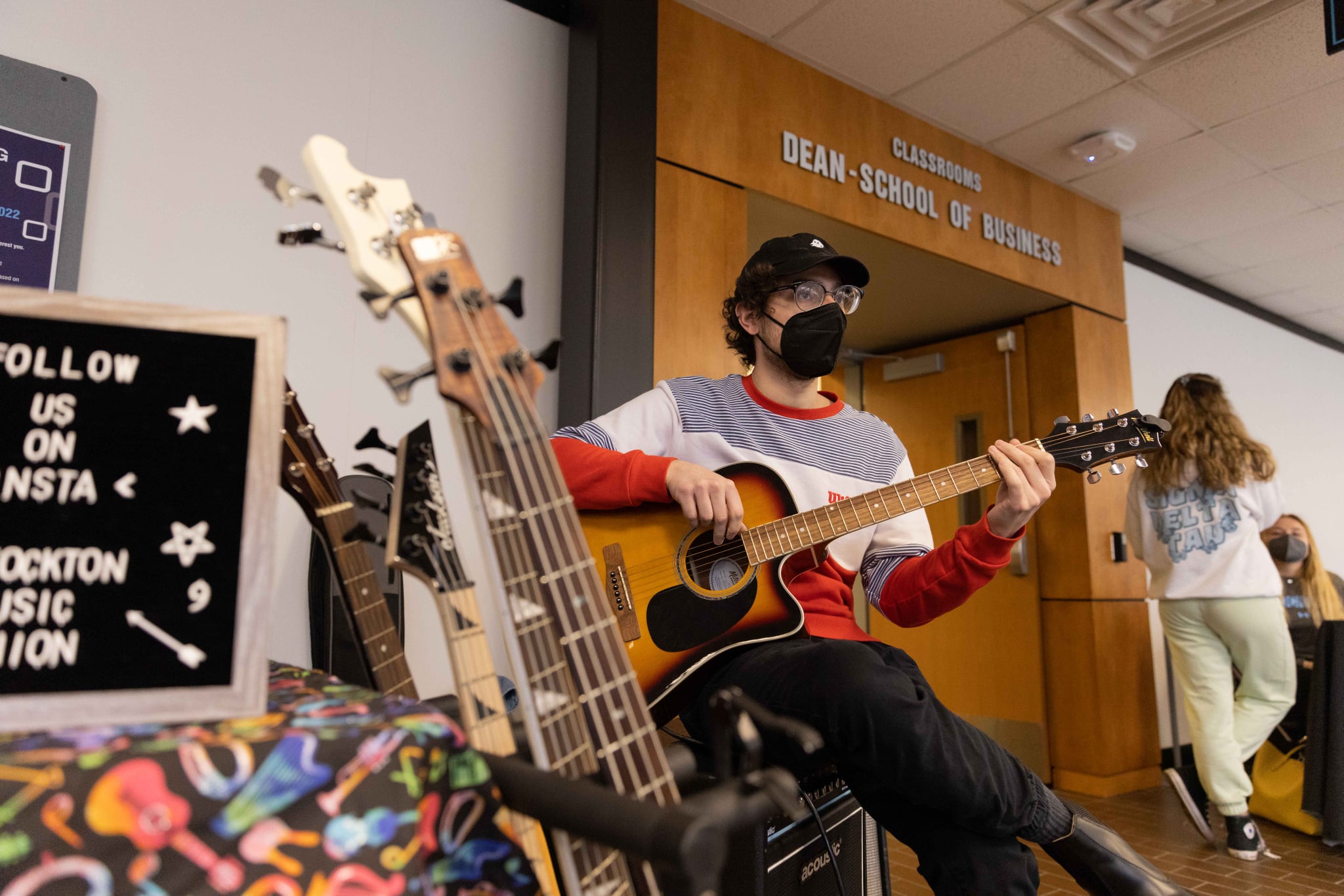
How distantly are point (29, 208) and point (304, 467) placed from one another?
3.68 ft

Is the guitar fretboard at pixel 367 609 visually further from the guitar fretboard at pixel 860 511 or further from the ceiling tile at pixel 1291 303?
the ceiling tile at pixel 1291 303

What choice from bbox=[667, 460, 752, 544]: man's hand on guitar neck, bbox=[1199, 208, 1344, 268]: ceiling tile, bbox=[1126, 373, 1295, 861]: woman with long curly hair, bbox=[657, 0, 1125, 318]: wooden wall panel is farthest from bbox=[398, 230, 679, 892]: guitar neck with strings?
bbox=[1199, 208, 1344, 268]: ceiling tile

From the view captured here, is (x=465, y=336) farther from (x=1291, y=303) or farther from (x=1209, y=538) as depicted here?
(x=1291, y=303)

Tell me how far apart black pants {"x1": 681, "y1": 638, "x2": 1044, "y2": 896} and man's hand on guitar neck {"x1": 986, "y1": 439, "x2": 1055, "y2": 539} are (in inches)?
16.3

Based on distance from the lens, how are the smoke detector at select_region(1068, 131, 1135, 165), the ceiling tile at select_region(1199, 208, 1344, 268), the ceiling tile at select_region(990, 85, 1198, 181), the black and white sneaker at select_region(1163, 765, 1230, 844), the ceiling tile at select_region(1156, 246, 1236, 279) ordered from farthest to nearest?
the ceiling tile at select_region(1156, 246, 1236, 279) → the ceiling tile at select_region(1199, 208, 1344, 268) → the smoke detector at select_region(1068, 131, 1135, 165) → the ceiling tile at select_region(990, 85, 1198, 181) → the black and white sneaker at select_region(1163, 765, 1230, 844)

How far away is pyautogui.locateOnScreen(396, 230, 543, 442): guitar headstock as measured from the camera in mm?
676

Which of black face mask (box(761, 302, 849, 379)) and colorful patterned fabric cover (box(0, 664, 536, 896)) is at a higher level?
black face mask (box(761, 302, 849, 379))

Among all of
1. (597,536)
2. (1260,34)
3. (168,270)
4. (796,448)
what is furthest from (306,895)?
(1260,34)

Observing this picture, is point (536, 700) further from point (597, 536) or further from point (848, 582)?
Answer: point (848, 582)

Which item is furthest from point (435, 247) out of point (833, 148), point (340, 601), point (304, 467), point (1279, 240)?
point (1279, 240)

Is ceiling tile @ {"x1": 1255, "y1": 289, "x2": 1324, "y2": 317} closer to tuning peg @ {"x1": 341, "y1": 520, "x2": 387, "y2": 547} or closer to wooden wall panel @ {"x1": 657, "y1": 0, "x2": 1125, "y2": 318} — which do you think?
wooden wall panel @ {"x1": 657, "y1": 0, "x2": 1125, "y2": 318}

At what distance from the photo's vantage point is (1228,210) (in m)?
4.40

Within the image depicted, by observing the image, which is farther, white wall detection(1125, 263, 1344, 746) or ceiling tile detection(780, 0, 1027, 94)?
white wall detection(1125, 263, 1344, 746)

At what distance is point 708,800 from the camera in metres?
0.49
